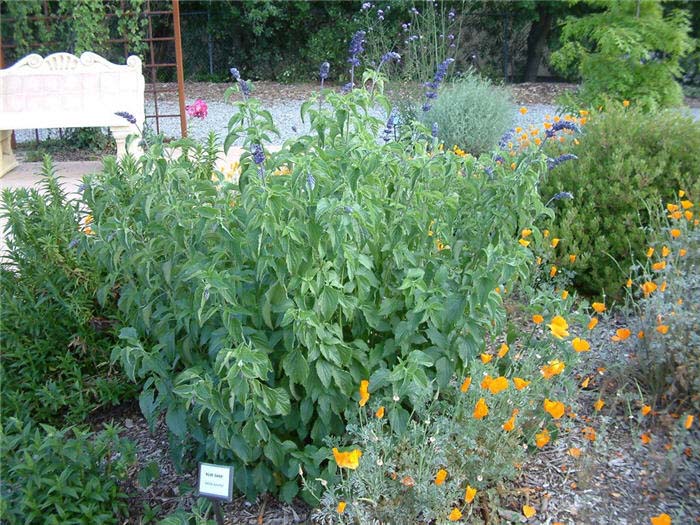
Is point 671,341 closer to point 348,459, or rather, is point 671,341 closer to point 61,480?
point 348,459

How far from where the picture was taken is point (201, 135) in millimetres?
9102

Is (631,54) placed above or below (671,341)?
above

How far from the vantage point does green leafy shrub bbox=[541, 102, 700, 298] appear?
12.0 ft

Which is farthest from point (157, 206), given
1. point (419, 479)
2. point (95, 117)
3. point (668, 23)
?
point (668, 23)

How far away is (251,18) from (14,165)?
758 cm

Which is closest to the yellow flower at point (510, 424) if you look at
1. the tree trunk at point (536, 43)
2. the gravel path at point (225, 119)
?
the gravel path at point (225, 119)

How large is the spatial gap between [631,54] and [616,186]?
3576 millimetres

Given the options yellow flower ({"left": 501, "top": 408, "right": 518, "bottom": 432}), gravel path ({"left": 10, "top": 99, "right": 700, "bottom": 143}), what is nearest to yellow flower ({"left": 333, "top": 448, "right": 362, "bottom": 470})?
yellow flower ({"left": 501, "top": 408, "right": 518, "bottom": 432})

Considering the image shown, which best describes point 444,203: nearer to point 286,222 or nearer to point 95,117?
point 286,222

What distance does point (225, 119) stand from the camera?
10.2 meters

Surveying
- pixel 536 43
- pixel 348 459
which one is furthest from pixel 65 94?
pixel 536 43

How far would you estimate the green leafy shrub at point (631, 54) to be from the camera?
668 cm

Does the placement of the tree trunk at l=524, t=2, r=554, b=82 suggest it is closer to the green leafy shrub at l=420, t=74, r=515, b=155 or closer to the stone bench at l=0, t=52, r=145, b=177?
the green leafy shrub at l=420, t=74, r=515, b=155

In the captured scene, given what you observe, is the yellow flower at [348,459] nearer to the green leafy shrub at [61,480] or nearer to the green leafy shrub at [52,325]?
the green leafy shrub at [61,480]
